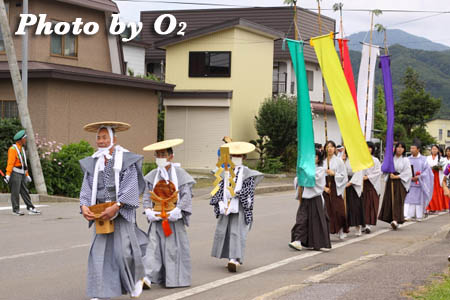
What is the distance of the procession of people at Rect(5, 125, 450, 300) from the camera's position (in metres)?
7.47

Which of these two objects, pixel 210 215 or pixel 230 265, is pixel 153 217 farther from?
pixel 210 215

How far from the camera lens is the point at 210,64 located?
3416 cm

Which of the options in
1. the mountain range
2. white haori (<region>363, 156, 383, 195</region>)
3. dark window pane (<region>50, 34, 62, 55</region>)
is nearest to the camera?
white haori (<region>363, 156, 383, 195</region>)

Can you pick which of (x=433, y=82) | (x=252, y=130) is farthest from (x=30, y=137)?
(x=433, y=82)

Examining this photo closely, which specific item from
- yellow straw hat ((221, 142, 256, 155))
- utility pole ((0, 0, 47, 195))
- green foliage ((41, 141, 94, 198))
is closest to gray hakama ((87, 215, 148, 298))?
yellow straw hat ((221, 142, 256, 155))

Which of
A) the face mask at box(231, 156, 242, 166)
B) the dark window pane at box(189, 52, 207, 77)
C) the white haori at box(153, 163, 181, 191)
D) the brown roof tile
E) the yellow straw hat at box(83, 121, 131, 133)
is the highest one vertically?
the brown roof tile

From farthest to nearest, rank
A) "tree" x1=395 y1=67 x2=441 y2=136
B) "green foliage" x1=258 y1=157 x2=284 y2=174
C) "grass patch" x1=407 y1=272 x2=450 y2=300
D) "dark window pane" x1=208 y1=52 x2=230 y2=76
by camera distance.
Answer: "tree" x1=395 y1=67 x2=441 y2=136, "dark window pane" x1=208 y1=52 x2=230 y2=76, "green foliage" x1=258 y1=157 x2=284 y2=174, "grass patch" x1=407 y1=272 x2=450 y2=300

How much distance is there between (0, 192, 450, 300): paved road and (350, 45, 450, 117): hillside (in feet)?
270

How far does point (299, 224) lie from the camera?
11992 mm

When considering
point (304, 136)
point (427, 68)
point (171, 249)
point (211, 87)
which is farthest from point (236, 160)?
point (427, 68)

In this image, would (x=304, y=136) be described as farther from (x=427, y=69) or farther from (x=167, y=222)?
(x=427, y=69)

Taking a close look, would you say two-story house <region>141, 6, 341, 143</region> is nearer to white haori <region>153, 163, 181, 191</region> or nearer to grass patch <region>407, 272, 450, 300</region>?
white haori <region>153, 163, 181, 191</region>

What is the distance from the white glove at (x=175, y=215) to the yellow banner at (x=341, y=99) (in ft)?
16.2

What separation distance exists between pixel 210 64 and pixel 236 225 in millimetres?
24877
